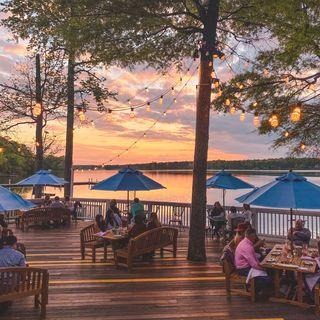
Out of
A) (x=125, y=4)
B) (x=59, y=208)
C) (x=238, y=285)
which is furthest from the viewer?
(x=59, y=208)

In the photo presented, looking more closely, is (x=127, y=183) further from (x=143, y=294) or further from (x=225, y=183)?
(x=143, y=294)

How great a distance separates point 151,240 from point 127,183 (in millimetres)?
2220

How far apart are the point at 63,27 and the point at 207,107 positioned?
4.45 metres

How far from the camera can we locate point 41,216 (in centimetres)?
1609

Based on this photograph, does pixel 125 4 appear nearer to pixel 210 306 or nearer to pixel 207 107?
pixel 207 107

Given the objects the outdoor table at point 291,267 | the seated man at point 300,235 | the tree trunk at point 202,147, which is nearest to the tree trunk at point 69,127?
the tree trunk at point 202,147

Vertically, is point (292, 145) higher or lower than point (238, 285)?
higher

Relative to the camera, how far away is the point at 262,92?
16.8 meters

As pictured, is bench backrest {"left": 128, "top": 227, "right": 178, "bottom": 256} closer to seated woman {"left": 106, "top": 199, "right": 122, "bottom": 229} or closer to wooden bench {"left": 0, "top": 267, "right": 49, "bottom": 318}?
seated woman {"left": 106, "top": 199, "right": 122, "bottom": 229}

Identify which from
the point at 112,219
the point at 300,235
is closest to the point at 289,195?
the point at 300,235

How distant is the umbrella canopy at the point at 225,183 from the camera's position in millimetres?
13781

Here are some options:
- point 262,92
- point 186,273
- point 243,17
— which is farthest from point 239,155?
point 186,273

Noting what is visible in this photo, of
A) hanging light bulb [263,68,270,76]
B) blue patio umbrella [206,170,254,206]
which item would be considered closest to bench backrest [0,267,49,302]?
Result: blue patio umbrella [206,170,254,206]

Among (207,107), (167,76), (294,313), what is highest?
(167,76)
